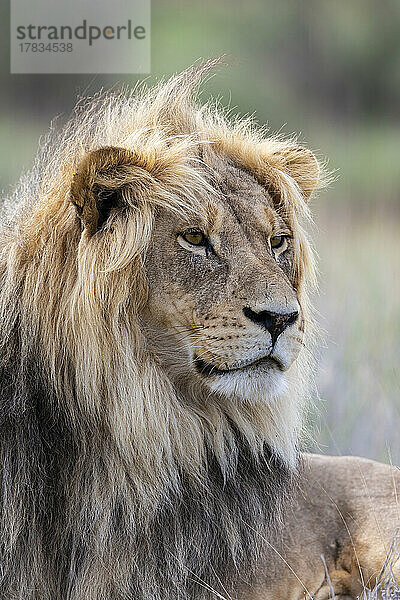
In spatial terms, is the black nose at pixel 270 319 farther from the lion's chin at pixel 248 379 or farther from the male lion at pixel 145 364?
the lion's chin at pixel 248 379

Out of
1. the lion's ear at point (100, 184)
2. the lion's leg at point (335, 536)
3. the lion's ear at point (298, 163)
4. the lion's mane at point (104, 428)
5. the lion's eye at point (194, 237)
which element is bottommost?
the lion's leg at point (335, 536)

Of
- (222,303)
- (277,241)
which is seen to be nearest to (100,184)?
(222,303)

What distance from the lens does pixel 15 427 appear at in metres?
3.10

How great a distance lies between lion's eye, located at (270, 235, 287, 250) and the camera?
3236 mm

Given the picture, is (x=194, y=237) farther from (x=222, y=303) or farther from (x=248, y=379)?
(x=248, y=379)

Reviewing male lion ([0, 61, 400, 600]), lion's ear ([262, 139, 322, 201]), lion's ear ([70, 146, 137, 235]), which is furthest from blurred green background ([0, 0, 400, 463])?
lion's ear ([70, 146, 137, 235])

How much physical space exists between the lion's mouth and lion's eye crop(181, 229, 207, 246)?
13.8 inches

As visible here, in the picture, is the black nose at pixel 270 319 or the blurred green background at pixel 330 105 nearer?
the black nose at pixel 270 319

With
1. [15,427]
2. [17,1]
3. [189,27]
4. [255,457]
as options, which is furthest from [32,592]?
[189,27]

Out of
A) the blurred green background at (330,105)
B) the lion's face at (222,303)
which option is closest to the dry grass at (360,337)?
the blurred green background at (330,105)

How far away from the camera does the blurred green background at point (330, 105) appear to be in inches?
312

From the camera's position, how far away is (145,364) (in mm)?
3084

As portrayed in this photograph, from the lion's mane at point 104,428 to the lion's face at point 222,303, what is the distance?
0.06 meters

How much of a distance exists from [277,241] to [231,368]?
0.52 meters
